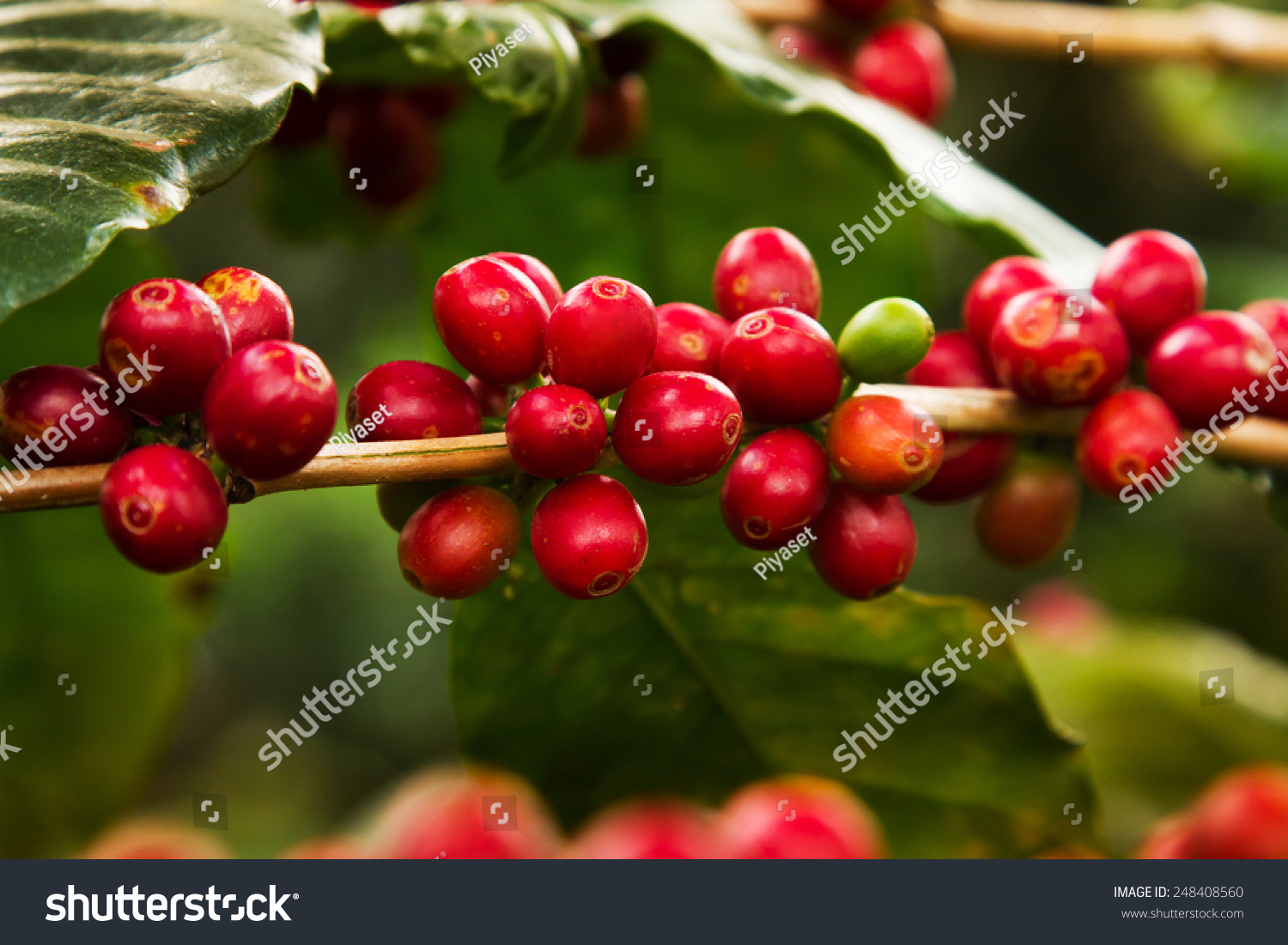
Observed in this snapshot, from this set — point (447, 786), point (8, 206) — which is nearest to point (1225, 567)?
point (447, 786)

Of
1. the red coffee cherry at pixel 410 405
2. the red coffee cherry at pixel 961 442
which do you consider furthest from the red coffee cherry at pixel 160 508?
the red coffee cherry at pixel 961 442

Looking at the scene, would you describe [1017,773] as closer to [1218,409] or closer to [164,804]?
[1218,409]

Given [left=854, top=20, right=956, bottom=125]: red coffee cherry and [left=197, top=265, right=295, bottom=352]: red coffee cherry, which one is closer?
[left=197, top=265, right=295, bottom=352]: red coffee cherry

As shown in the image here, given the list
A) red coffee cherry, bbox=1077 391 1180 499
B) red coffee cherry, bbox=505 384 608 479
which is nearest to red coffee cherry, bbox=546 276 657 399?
red coffee cherry, bbox=505 384 608 479

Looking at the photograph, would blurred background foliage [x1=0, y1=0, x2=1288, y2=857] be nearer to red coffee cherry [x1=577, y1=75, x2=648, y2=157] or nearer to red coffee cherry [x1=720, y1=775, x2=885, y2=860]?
red coffee cherry [x1=577, y1=75, x2=648, y2=157]

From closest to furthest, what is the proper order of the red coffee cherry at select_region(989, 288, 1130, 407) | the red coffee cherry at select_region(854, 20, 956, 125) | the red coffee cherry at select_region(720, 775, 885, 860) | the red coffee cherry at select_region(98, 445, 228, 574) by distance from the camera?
the red coffee cherry at select_region(98, 445, 228, 574) → the red coffee cherry at select_region(720, 775, 885, 860) → the red coffee cherry at select_region(989, 288, 1130, 407) → the red coffee cherry at select_region(854, 20, 956, 125)

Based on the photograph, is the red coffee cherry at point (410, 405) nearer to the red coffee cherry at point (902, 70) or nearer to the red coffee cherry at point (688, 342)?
the red coffee cherry at point (688, 342)
